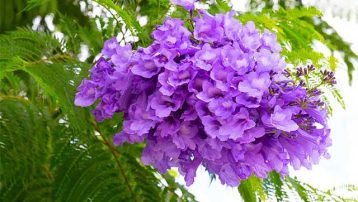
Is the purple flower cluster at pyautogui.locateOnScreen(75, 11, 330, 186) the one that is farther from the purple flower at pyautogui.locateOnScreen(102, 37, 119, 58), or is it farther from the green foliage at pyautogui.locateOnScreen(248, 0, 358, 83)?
the green foliage at pyautogui.locateOnScreen(248, 0, 358, 83)

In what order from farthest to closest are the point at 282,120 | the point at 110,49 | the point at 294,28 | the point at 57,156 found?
the point at 294,28 → the point at 57,156 → the point at 110,49 → the point at 282,120

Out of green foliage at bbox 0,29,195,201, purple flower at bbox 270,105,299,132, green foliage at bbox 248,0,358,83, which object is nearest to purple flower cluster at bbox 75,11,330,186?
purple flower at bbox 270,105,299,132

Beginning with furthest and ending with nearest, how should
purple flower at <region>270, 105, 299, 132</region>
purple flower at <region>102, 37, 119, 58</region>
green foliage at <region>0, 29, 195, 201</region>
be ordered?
1. green foliage at <region>0, 29, 195, 201</region>
2. purple flower at <region>102, 37, 119, 58</region>
3. purple flower at <region>270, 105, 299, 132</region>

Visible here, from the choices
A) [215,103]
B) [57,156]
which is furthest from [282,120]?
[57,156]

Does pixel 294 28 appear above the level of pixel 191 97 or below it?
above

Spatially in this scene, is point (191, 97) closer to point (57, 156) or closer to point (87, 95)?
point (87, 95)

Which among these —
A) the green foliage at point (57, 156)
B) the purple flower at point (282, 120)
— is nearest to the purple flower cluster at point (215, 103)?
the purple flower at point (282, 120)

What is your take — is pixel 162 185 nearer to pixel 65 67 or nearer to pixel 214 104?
pixel 65 67

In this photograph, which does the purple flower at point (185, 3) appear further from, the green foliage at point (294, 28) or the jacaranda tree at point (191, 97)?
the green foliage at point (294, 28)
